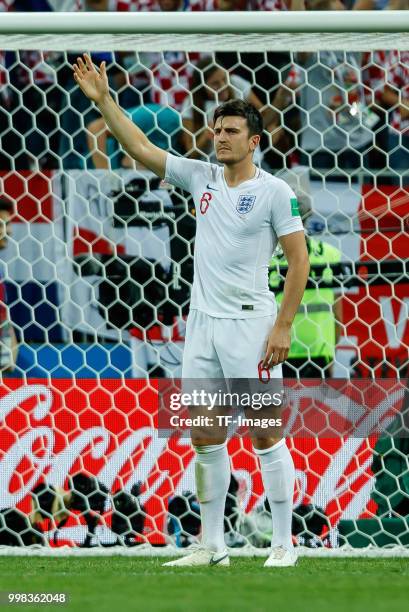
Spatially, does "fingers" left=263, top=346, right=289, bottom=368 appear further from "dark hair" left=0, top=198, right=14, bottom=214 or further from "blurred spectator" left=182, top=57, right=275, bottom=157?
"dark hair" left=0, top=198, right=14, bottom=214

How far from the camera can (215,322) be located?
350cm

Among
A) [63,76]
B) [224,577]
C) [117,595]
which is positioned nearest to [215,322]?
[224,577]

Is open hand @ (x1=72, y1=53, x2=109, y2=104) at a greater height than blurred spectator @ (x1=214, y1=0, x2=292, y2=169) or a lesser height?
lesser

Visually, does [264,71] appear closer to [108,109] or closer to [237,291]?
[108,109]

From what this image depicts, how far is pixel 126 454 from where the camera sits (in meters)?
4.07

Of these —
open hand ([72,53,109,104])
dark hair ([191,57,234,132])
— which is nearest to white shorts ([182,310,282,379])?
open hand ([72,53,109,104])

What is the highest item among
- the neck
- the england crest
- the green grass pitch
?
the neck

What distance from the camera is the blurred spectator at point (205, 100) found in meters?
4.53

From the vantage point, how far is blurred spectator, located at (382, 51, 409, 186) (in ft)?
14.9

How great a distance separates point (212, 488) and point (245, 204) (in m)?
0.88

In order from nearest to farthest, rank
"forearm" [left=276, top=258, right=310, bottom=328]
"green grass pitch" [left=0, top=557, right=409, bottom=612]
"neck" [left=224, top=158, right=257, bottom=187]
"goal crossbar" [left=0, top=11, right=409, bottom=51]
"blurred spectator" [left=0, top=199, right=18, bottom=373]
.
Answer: "green grass pitch" [left=0, top=557, right=409, bottom=612]
"forearm" [left=276, top=258, right=310, bottom=328]
"neck" [left=224, top=158, right=257, bottom=187]
"goal crossbar" [left=0, top=11, right=409, bottom=51]
"blurred spectator" [left=0, top=199, right=18, bottom=373]

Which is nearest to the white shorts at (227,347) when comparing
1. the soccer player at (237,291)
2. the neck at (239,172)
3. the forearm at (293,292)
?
the soccer player at (237,291)

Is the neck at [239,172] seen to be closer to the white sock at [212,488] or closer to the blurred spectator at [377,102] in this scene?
the white sock at [212,488]

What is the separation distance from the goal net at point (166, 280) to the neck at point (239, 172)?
1.89 ft
